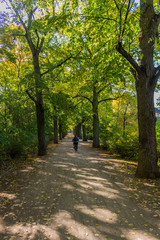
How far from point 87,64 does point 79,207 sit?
8136mm

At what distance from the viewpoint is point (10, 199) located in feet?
17.5

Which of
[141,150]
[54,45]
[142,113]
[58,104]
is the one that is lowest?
[141,150]

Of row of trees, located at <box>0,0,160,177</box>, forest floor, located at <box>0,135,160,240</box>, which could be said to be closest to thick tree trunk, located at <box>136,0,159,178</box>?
row of trees, located at <box>0,0,160,177</box>

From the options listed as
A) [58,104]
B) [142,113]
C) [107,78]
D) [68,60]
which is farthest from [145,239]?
[68,60]

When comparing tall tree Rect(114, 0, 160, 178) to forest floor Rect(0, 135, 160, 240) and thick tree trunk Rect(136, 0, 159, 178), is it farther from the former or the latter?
forest floor Rect(0, 135, 160, 240)

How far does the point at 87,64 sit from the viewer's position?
10258mm

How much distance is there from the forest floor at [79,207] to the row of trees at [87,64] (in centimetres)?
188

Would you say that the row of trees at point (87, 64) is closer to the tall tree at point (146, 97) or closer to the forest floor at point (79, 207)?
the tall tree at point (146, 97)

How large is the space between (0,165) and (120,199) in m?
7.59

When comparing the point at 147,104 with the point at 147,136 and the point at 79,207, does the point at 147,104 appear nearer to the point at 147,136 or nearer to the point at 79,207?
the point at 147,136

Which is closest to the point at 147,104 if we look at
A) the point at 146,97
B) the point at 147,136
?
the point at 146,97

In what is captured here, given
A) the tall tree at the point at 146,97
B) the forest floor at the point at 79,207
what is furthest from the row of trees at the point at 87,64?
the forest floor at the point at 79,207

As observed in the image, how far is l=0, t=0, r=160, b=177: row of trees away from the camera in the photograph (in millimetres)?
7008

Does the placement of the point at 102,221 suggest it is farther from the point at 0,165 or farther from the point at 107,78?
the point at 0,165
